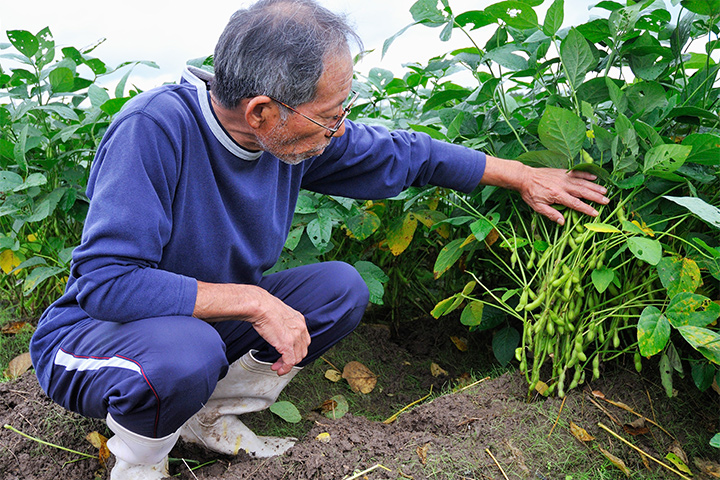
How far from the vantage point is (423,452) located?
1.45 m

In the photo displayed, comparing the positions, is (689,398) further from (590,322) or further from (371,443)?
(371,443)

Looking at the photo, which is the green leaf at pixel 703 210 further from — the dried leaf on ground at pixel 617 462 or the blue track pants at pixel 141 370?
the blue track pants at pixel 141 370

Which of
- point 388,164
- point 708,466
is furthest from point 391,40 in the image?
point 708,466

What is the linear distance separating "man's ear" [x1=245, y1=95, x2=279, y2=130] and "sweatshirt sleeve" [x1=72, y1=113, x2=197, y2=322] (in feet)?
0.61

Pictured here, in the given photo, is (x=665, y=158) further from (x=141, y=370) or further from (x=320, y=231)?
(x=141, y=370)

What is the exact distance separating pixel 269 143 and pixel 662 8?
1048mm

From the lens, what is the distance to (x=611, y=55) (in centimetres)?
153

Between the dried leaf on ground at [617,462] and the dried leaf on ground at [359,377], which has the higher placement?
the dried leaf on ground at [617,462]

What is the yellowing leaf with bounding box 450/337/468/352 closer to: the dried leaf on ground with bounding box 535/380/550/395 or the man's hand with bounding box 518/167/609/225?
the dried leaf on ground with bounding box 535/380/550/395

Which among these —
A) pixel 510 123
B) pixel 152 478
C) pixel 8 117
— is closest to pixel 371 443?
pixel 152 478

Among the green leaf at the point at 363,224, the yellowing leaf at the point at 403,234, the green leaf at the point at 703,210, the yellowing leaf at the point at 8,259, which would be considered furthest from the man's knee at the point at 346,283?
the yellowing leaf at the point at 8,259

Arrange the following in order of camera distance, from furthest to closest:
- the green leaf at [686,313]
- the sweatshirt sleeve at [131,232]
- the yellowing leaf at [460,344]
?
the yellowing leaf at [460,344] < the green leaf at [686,313] < the sweatshirt sleeve at [131,232]

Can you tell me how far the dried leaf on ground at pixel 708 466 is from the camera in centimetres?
147

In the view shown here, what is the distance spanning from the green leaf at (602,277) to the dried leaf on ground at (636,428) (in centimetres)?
40
